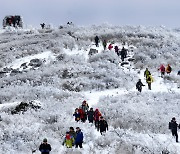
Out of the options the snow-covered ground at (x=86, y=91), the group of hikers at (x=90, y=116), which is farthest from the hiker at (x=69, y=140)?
the group of hikers at (x=90, y=116)

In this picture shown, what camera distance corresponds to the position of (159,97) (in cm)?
3083

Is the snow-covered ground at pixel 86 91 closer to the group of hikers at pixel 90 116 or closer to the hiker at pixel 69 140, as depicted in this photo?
the hiker at pixel 69 140

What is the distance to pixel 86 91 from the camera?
115ft

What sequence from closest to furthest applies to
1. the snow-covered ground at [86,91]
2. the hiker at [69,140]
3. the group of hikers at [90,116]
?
the hiker at [69,140], the snow-covered ground at [86,91], the group of hikers at [90,116]

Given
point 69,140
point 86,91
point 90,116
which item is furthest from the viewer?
point 86,91

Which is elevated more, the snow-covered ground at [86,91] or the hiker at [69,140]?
the hiker at [69,140]

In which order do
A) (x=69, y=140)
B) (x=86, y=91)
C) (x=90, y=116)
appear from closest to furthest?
(x=69, y=140)
(x=90, y=116)
(x=86, y=91)

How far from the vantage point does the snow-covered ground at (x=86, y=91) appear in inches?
845

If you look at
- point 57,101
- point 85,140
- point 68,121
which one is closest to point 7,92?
point 57,101

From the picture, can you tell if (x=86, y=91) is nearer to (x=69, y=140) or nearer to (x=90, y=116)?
(x=90, y=116)

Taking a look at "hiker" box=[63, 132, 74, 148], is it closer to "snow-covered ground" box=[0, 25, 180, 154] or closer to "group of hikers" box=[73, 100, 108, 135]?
"snow-covered ground" box=[0, 25, 180, 154]

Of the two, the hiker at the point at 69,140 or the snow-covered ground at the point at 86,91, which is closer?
the hiker at the point at 69,140

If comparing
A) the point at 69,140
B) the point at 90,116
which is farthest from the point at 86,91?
the point at 69,140

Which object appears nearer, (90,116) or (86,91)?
(90,116)
